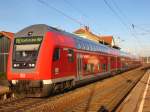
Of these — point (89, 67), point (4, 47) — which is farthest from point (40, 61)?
point (4, 47)

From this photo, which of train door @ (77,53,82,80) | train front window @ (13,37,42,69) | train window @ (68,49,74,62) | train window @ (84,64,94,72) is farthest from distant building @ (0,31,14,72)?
train front window @ (13,37,42,69)

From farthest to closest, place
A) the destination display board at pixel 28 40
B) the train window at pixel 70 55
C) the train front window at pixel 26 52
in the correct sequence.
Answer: the train window at pixel 70 55
the destination display board at pixel 28 40
the train front window at pixel 26 52

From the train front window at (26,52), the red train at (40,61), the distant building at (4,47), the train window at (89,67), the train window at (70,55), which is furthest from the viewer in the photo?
the distant building at (4,47)

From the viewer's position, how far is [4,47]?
33688 mm

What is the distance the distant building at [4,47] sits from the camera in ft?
108

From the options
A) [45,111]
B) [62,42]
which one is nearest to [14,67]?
[62,42]

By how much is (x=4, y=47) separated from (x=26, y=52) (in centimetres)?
1988

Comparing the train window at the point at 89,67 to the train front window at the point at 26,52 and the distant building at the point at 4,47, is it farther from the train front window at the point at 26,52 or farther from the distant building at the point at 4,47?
the distant building at the point at 4,47

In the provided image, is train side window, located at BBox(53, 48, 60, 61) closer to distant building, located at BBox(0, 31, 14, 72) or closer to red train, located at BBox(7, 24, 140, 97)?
red train, located at BBox(7, 24, 140, 97)

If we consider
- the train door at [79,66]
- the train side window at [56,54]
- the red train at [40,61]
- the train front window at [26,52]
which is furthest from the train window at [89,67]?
the train front window at [26,52]

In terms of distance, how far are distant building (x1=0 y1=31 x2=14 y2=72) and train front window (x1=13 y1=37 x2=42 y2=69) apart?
1813 centimetres

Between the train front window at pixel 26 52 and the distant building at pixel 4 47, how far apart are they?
18.1 metres

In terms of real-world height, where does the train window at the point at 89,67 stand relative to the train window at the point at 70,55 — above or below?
below

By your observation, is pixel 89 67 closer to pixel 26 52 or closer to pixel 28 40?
pixel 28 40
